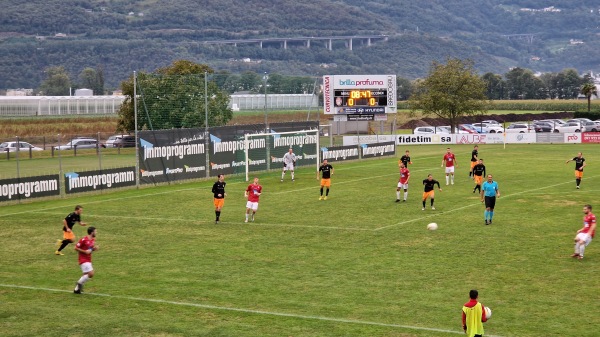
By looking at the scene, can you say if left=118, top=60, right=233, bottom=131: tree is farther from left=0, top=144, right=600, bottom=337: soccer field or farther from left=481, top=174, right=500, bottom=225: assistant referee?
left=481, top=174, right=500, bottom=225: assistant referee

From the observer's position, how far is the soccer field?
21.2m

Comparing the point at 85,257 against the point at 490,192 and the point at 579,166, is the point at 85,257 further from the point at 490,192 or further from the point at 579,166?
the point at 579,166

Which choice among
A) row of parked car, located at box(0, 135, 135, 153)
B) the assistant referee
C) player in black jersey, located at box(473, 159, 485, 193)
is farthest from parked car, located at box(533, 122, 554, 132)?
the assistant referee

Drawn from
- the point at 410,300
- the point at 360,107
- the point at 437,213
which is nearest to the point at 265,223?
the point at 437,213

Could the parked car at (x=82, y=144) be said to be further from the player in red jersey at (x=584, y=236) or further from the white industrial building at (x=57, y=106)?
the player in red jersey at (x=584, y=236)

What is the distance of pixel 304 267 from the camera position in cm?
2722

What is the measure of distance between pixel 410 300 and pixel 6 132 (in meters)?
86.5

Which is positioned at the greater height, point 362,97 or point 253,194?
point 362,97

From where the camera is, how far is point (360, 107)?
72.9 meters

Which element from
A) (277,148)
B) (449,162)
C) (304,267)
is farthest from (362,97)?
(304,267)

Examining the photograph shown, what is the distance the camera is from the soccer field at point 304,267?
21.2 m

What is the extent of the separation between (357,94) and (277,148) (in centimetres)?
1330

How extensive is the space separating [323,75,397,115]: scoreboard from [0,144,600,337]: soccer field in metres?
26.9

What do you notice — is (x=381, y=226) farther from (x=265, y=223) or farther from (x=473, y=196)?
(x=473, y=196)
